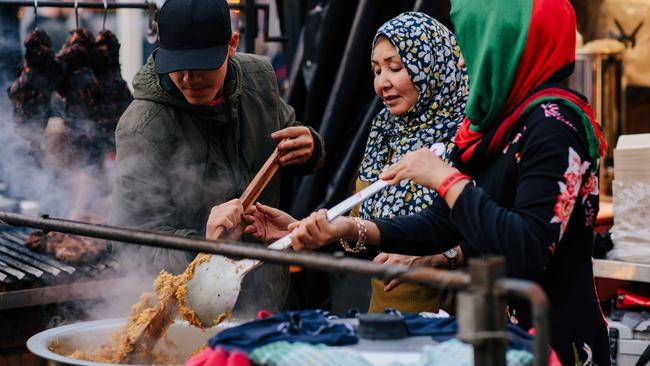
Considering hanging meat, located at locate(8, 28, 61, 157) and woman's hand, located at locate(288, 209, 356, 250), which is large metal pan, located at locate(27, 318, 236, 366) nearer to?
woman's hand, located at locate(288, 209, 356, 250)

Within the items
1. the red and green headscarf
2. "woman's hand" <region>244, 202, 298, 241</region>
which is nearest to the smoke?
"woman's hand" <region>244, 202, 298, 241</region>

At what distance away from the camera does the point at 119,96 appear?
5.41 metres

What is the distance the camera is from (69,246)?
4.46 m

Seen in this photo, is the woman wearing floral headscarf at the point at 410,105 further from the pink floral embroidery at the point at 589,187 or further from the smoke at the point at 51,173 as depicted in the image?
the smoke at the point at 51,173

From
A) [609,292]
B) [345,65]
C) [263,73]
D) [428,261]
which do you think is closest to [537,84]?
[428,261]

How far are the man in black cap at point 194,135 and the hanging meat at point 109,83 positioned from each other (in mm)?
1594

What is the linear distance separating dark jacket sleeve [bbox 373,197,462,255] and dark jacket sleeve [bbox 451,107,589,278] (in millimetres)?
499

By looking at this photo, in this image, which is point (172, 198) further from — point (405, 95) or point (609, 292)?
point (609, 292)

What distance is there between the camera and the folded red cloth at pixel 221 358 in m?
2.11

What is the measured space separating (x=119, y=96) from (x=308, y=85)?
1135 mm

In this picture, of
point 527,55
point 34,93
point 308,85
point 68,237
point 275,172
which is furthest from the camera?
point 308,85

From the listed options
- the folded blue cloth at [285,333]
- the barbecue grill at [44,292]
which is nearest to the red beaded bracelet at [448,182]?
the folded blue cloth at [285,333]

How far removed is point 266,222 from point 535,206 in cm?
145

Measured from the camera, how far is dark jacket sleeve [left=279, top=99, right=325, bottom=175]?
3.91 meters
